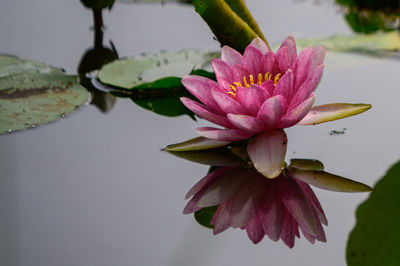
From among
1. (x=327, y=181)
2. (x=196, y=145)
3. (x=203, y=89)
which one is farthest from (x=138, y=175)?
(x=327, y=181)

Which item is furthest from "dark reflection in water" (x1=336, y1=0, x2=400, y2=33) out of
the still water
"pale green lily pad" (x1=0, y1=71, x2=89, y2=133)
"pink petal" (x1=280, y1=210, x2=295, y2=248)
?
"pink petal" (x1=280, y1=210, x2=295, y2=248)

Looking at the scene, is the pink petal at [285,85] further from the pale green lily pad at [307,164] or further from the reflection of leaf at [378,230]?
the reflection of leaf at [378,230]

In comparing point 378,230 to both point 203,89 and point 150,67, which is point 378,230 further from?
point 150,67

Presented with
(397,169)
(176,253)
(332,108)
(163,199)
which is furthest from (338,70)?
(176,253)

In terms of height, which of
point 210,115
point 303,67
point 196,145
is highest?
point 303,67

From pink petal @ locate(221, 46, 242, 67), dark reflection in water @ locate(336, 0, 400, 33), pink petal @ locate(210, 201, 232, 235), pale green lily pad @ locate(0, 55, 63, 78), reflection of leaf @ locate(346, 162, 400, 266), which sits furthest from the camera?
dark reflection in water @ locate(336, 0, 400, 33)

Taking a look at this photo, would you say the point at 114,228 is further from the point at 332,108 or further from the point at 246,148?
the point at 332,108

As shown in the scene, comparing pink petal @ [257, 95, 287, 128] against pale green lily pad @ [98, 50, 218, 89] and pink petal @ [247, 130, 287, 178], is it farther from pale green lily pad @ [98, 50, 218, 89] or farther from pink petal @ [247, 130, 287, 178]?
pale green lily pad @ [98, 50, 218, 89]
